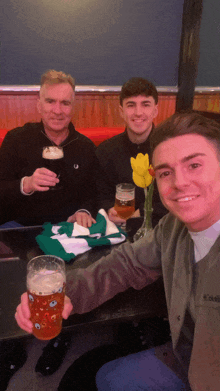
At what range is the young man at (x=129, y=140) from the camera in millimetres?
2209

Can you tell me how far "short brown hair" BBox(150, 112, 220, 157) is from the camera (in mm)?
1011

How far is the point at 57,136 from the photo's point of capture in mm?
2252

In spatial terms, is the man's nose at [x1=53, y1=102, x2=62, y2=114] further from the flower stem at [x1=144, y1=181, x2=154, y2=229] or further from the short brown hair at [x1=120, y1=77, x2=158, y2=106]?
the flower stem at [x1=144, y1=181, x2=154, y2=229]

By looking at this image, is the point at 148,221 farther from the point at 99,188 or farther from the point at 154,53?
the point at 154,53

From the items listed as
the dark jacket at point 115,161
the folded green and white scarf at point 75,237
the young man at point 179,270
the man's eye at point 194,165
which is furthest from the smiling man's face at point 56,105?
the man's eye at point 194,165

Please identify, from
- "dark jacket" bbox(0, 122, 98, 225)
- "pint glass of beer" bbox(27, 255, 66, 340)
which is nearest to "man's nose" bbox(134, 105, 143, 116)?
"dark jacket" bbox(0, 122, 98, 225)

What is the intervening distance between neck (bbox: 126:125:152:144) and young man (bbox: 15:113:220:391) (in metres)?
1.26

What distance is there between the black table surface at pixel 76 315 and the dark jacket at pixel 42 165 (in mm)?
749

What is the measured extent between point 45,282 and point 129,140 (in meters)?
1.65

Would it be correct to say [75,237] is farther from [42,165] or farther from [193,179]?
[42,165]

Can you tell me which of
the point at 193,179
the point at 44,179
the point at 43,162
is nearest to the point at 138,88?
the point at 43,162

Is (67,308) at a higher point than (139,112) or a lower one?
lower

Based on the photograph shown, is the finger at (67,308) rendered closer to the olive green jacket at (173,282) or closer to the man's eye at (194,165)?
the olive green jacket at (173,282)

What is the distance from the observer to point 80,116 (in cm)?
350
